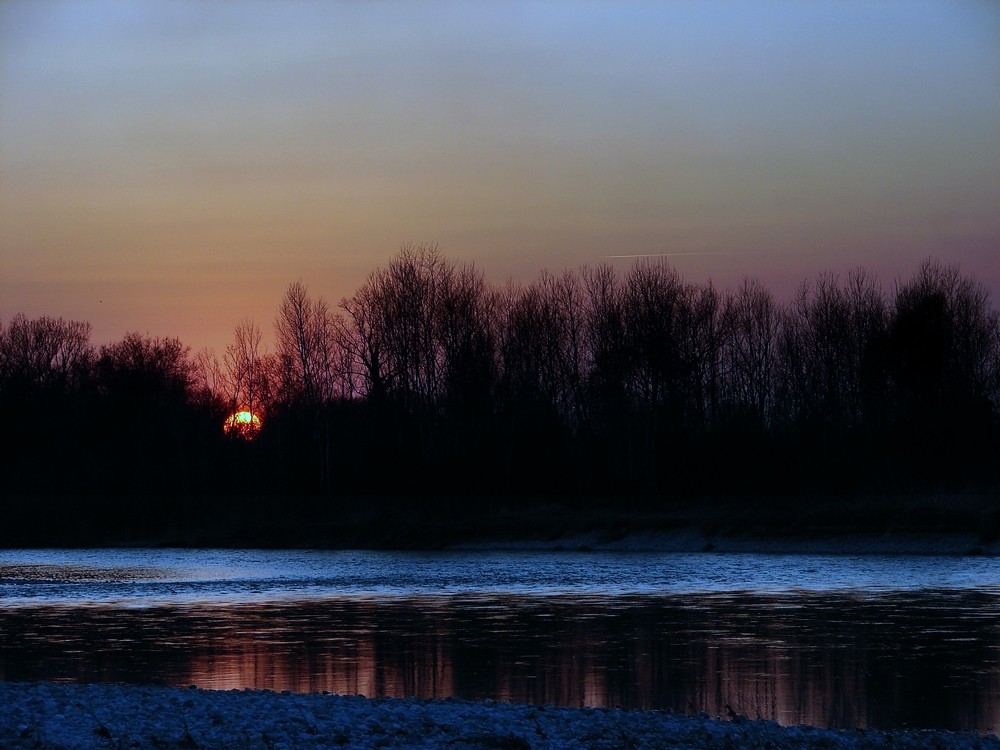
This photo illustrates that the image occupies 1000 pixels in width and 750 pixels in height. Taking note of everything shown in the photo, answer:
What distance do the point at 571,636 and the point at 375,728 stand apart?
401 inches

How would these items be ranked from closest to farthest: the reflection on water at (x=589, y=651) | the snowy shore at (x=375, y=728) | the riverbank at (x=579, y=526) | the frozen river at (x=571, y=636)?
1. the snowy shore at (x=375, y=728)
2. the reflection on water at (x=589, y=651)
3. the frozen river at (x=571, y=636)
4. the riverbank at (x=579, y=526)

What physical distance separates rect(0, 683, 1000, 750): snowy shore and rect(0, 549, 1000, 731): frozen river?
1.81 meters

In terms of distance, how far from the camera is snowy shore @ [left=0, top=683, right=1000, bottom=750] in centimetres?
1169

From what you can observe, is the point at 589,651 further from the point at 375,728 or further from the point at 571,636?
the point at 375,728

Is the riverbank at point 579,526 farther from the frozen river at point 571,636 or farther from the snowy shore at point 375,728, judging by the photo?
the snowy shore at point 375,728

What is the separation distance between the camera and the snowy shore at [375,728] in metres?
11.7

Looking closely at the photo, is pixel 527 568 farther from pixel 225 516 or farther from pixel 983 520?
pixel 225 516

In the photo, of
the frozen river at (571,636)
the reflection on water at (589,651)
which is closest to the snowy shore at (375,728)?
the frozen river at (571,636)

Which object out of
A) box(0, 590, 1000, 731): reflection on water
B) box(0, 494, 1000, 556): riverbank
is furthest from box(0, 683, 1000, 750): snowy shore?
box(0, 494, 1000, 556): riverbank

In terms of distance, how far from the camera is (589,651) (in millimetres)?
20109

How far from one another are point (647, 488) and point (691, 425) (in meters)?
7.93

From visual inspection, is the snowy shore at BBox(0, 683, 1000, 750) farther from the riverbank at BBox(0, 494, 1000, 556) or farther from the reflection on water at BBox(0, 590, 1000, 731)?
the riverbank at BBox(0, 494, 1000, 556)

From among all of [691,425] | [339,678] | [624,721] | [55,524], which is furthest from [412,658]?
[55,524]

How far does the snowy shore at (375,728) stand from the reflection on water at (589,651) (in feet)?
6.28
